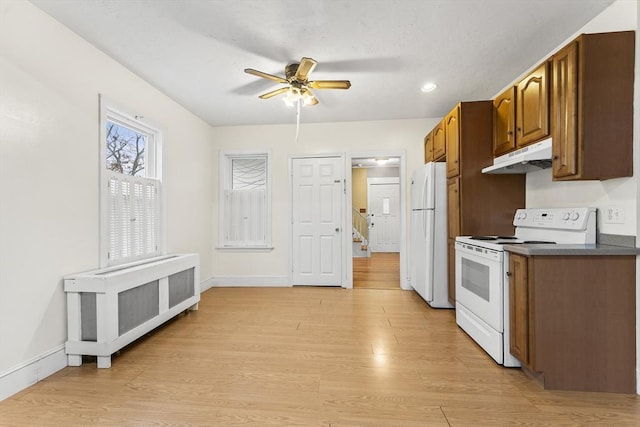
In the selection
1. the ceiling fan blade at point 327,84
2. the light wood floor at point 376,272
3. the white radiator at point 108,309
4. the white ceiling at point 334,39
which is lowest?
the light wood floor at point 376,272

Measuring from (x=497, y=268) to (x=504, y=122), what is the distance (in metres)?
1.48

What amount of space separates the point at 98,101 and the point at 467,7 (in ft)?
9.77

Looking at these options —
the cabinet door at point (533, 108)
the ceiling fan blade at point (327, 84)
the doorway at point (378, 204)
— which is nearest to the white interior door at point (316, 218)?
the ceiling fan blade at point (327, 84)

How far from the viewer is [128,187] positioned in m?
2.81

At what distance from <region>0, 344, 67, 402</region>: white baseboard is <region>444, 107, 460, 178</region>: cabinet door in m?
3.78

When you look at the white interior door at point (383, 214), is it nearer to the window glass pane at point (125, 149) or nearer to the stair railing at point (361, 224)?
the stair railing at point (361, 224)

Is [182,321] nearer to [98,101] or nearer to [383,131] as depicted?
[98,101]

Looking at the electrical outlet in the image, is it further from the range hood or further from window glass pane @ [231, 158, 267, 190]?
window glass pane @ [231, 158, 267, 190]

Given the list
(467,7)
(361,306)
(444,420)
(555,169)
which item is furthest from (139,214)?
(555,169)

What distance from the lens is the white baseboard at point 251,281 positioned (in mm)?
4508

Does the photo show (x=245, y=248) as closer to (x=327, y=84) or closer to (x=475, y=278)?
(x=327, y=84)

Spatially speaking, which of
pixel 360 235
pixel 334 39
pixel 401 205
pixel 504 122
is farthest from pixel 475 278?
pixel 360 235

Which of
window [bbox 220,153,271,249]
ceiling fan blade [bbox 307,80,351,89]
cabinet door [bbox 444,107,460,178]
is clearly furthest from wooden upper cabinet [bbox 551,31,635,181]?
window [bbox 220,153,271,249]

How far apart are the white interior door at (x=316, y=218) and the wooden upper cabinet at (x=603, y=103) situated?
9.63 ft
